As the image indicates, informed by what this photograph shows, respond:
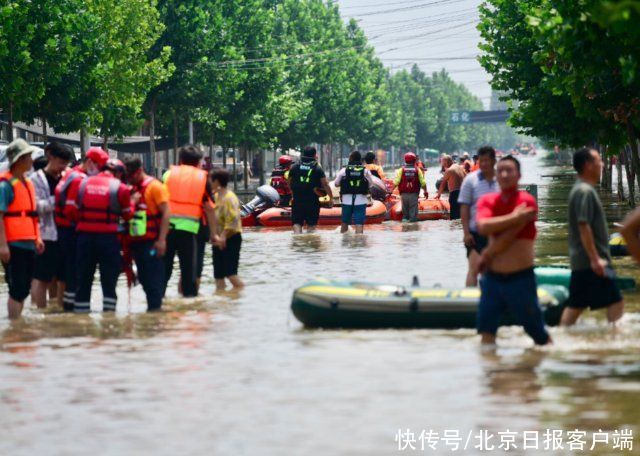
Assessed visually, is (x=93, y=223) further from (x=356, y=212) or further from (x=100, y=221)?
(x=356, y=212)

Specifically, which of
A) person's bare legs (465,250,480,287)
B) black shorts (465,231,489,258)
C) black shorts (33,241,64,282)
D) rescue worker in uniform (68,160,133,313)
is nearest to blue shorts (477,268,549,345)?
black shorts (465,231,489,258)

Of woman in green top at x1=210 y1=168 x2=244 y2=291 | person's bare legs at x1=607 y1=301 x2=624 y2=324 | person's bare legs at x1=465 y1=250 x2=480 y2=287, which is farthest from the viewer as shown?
woman in green top at x1=210 y1=168 x2=244 y2=291

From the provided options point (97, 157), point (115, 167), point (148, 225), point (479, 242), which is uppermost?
point (97, 157)

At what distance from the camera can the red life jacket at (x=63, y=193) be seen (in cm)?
1568

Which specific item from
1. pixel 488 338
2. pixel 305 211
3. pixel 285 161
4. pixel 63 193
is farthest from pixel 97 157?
pixel 285 161

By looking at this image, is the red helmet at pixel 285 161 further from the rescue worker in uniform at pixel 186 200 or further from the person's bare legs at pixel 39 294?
the person's bare legs at pixel 39 294

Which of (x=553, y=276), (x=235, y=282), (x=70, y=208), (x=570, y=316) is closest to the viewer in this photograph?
(x=570, y=316)

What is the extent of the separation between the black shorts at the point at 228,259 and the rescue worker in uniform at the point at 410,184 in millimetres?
11495

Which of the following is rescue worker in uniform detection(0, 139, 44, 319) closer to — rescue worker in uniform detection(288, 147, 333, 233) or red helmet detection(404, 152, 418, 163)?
rescue worker in uniform detection(288, 147, 333, 233)

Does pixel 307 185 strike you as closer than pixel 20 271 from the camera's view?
No

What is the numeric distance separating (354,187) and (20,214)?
14292mm

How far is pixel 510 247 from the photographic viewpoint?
11602mm

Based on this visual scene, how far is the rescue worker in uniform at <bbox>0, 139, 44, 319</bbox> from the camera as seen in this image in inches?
592

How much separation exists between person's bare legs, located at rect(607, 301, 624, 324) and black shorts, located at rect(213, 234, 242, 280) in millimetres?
6392
